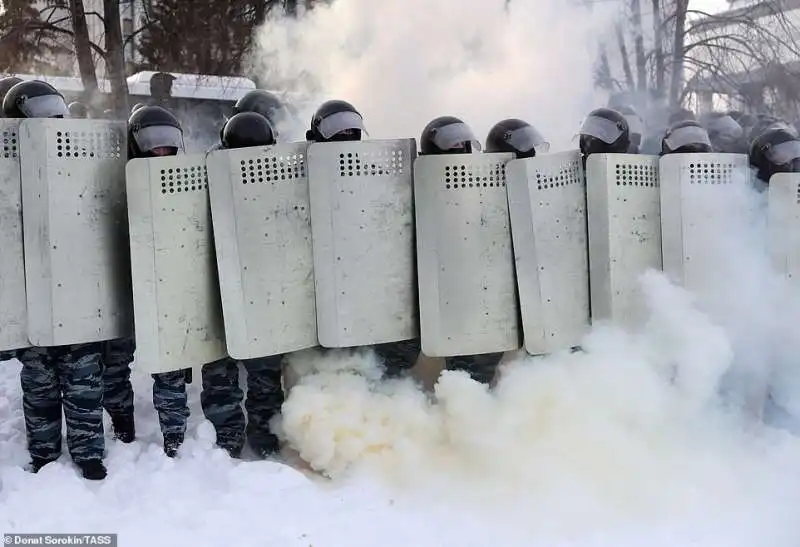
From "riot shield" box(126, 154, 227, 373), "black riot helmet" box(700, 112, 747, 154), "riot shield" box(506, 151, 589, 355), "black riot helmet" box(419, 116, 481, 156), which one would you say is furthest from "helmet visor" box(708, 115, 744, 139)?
"riot shield" box(126, 154, 227, 373)

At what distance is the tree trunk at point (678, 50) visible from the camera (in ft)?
42.9

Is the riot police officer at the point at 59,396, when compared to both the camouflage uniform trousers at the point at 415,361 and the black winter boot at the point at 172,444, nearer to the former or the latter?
the black winter boot at the point at 172,444

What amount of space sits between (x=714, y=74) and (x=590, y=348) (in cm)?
1068

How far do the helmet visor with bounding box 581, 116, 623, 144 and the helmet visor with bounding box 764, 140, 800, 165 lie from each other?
2.96 feet

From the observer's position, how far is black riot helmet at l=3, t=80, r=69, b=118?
4.31 meters

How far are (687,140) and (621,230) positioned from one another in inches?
29.8

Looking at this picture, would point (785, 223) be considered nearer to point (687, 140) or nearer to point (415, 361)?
point (687, 140)

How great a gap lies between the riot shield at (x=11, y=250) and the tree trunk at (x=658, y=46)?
11.1 m

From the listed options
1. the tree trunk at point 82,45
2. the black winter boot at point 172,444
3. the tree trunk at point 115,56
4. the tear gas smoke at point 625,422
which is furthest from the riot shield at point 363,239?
the tree trunk at point 82,45

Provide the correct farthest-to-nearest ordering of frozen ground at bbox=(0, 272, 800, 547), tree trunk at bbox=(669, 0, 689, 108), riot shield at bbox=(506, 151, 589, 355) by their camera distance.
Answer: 1. tree trunk at bbox=(669, 0, 689, 108)
2. riot shield at bbox=(506, 151, 589, 355)
3. frozen ground at bbox=(0, 272, 800, 547)

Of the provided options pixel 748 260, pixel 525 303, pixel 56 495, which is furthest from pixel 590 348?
pixel 56 495

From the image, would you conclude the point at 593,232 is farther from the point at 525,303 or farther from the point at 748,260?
the point at 748,260

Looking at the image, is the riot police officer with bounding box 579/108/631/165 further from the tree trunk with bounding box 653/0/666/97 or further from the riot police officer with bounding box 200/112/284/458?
the tree trunk with bounding box 653/0/666/97

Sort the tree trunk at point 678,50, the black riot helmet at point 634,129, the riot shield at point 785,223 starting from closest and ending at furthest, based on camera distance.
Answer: the riot shield at point 785,223 < the black riot helmet at point 634,129 < the tree trunk at point 678,50
